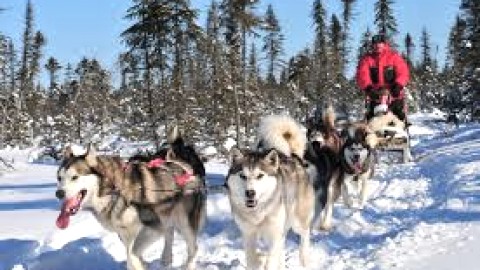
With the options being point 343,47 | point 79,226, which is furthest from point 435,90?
point 79,226

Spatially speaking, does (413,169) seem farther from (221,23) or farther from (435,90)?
(435,90)

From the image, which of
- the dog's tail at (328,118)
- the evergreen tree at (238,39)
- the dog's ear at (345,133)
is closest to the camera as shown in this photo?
the dog's tail at (328,118)

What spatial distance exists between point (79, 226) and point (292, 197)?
314 centimetres

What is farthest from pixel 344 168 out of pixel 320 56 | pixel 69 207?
pixel 320 56

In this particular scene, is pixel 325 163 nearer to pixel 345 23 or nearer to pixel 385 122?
pixel 385 122

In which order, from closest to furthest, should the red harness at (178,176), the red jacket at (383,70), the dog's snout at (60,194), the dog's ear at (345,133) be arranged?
1. the dog's snout at (60,194)
2. the red harness at (178,176)
3. the dog's ear at (345,133)
4. the red jacket at (383,70)

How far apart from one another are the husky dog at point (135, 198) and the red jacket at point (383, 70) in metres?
5.82

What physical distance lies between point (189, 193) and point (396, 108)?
6.45m

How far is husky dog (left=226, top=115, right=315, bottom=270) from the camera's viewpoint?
5.49 m

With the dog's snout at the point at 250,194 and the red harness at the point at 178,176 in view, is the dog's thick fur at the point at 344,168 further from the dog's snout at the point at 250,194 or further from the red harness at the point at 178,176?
the dog's snout at the point at 250,194

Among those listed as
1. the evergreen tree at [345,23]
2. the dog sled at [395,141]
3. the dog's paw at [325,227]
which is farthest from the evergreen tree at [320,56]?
the dog's paw at [325,227]

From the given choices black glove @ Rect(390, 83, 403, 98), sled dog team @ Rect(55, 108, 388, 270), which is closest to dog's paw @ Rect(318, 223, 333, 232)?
sled dog team @ Rect(55, 108, 388, 270)

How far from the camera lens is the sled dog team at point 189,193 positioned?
549 cm

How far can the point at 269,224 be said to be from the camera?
558cm
